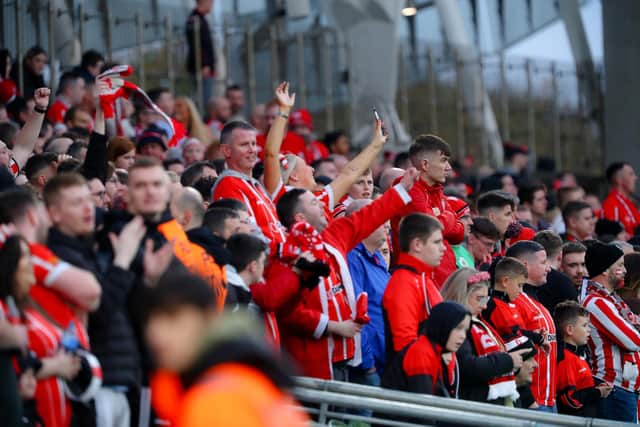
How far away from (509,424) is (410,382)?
26.7 inches

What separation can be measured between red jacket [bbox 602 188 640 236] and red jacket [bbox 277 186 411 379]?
744cm

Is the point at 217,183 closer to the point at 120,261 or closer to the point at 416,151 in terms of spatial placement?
the point at 416,151

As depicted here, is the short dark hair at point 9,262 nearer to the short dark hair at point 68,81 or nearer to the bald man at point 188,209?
the bald man at point 188,209

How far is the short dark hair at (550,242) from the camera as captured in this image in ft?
35.1

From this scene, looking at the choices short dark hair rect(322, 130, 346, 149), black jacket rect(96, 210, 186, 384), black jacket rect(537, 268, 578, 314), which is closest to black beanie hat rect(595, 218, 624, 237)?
short dark hair rect(322, 130, 346, 149)

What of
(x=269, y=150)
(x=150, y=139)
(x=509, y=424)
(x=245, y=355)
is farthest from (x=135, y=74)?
(x=245, y=355)

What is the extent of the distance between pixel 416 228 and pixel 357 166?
1.33m

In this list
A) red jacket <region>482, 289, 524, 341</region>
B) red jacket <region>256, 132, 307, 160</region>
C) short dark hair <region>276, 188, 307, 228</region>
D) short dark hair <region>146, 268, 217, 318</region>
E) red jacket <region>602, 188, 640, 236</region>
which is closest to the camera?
short dark hair <region>146, 268, 217, 318</region>

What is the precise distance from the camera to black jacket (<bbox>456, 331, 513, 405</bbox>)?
8539 mm

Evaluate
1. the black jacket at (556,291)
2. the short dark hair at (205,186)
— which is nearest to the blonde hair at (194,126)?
the short dark hair at (205,186)

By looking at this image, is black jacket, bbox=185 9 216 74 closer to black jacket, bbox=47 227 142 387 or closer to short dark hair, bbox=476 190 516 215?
short dark hair, bbox=476 190 516 215

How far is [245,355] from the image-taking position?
386 cm

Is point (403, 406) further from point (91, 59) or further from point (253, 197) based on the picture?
point (91, 59)

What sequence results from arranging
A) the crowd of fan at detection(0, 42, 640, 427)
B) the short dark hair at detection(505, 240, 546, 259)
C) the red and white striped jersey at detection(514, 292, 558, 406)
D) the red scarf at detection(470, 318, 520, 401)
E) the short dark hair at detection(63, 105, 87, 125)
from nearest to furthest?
the crowd of fan at detection(0, 42, 640, 427), the red scarf at detection(470, 318, 520, 401), the red and white striped jersey at detection(514, 292, 558, 406), the short dark hair at detection(505, 240, 546, 259), the short dark hair at detection(63, 105, 87, 125)
